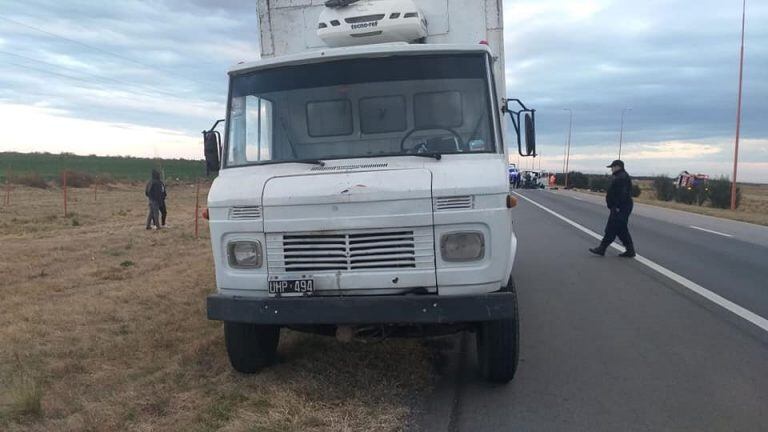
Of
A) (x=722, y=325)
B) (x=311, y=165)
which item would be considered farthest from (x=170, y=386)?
(x=722, y=325)

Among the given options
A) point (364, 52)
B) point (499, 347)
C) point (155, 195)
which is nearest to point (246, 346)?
point (499, 347)

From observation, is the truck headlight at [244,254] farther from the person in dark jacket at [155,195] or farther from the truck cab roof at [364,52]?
the person in dark jacket at [155,195]

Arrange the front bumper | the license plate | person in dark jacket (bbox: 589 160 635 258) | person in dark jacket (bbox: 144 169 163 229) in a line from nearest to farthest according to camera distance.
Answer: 1. the front bumper
2. the license plate
3. person in dark jacket (bbox: 589 160 635 258)
4. person in dark jacket (bbox: 144 169 163 229)

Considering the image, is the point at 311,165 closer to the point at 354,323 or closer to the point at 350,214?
the point at 350,214

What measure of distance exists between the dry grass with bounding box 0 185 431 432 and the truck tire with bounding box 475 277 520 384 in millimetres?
548

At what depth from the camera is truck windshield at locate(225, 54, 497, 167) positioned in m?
5.50

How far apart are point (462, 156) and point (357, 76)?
109cm

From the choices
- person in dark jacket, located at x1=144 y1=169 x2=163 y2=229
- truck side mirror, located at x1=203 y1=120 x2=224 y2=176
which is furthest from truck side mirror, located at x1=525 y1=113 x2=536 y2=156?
person in dark jacket, located at x1=144 y1=169 x2=163 y2=229

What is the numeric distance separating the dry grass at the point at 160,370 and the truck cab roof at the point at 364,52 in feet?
8.38

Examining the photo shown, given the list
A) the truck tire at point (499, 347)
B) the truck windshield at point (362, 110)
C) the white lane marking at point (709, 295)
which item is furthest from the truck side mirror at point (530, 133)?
the white lane marking at point (709, 295)

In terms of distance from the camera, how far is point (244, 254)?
5105mm

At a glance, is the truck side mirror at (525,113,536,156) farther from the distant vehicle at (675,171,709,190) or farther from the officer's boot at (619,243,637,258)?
the distant vehicle at (675,171,709,190)

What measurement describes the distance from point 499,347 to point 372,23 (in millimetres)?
3330

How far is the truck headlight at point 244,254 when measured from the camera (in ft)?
16.5
